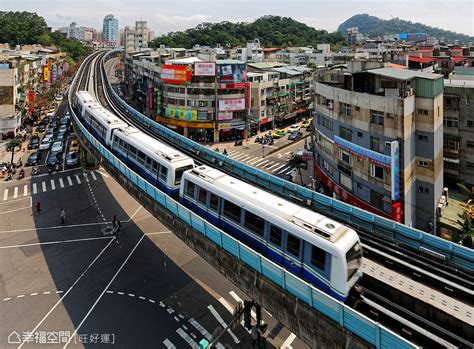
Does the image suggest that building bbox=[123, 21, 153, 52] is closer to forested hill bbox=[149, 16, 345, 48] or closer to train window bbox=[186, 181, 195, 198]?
forested hill bbox=[149, 16, 345, 48]

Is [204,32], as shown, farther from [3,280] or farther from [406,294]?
[406,294]

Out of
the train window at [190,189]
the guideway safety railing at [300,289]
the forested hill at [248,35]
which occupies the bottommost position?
the guideway safety railing at [300,289]

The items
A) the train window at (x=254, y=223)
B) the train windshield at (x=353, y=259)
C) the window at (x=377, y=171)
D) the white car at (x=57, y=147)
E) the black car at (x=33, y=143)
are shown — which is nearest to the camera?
the train windshield at (x=353, y=259)

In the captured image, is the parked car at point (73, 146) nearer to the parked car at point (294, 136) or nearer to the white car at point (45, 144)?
the white car at point (45, 144)

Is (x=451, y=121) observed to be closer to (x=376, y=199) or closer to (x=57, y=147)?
(x=376, y=199)

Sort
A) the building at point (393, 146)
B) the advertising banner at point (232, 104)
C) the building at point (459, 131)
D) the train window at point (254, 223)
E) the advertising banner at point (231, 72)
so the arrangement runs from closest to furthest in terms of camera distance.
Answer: the train window at point (254, 223)
the building at point (393, 146)
the building at point (459, 131)
the advertising banner at point (231, 72)
the advertising banner at point (232, 104)

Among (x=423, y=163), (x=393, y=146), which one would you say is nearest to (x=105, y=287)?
(x=393, y=146)

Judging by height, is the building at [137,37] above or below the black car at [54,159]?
above

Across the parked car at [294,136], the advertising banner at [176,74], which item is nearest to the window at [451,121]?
the parked car at [294,136]
